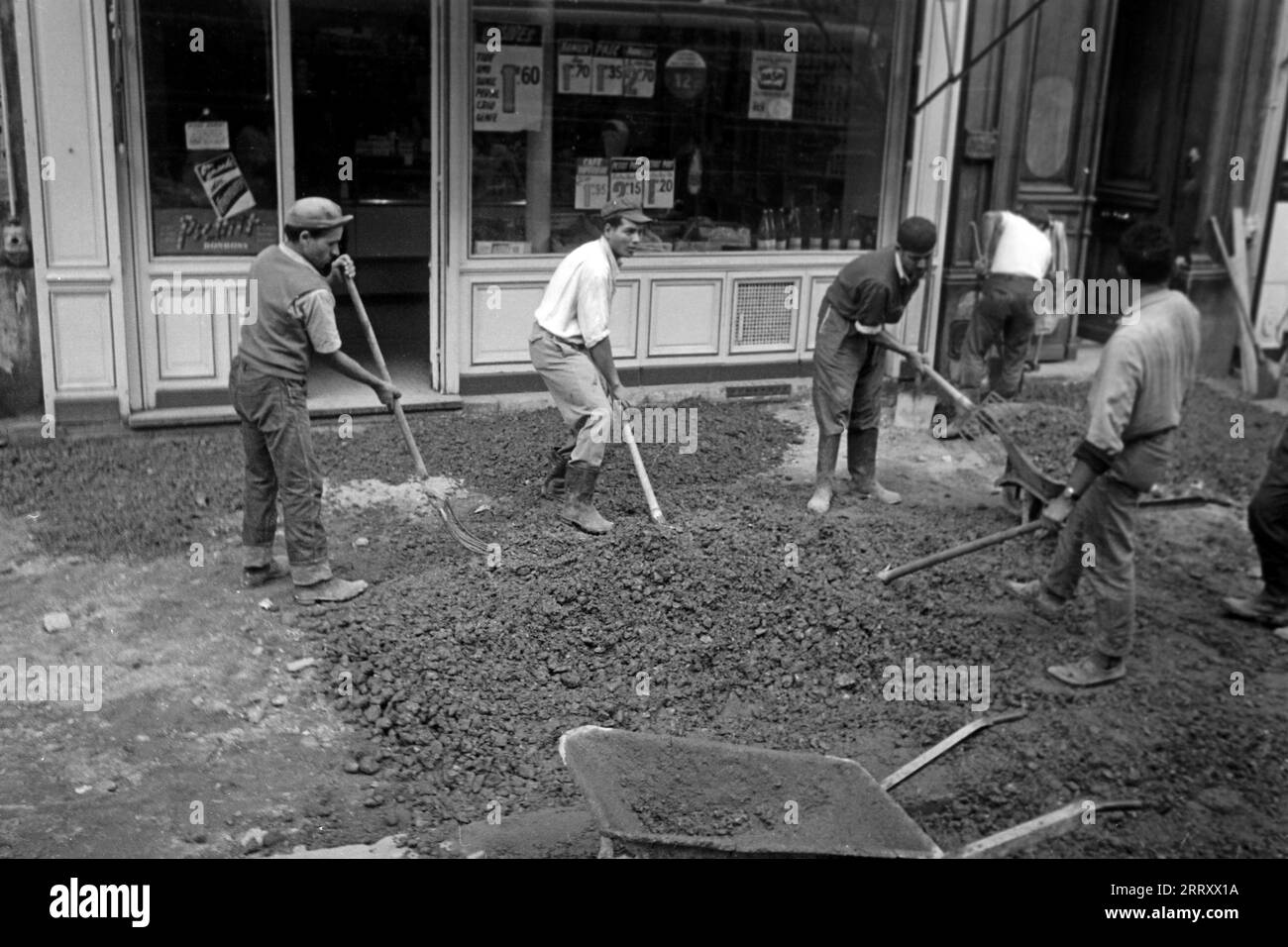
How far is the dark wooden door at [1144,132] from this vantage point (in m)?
12.4

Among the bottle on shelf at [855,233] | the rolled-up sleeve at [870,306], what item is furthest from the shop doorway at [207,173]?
the bottle on shelf at [855,233]

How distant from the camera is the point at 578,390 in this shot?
306 inches

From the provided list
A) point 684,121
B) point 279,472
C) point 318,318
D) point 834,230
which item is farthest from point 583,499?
point 834,230

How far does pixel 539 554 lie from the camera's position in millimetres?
7168

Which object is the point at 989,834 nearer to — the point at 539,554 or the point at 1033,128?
the point at 539,554

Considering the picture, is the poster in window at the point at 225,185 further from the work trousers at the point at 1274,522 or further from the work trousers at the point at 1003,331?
the work trousers at the point at 1274,522

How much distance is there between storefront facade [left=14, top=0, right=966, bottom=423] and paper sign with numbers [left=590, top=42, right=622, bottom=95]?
2cm

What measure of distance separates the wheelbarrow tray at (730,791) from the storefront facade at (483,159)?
5.54m

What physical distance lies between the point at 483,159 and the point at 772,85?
105 inches

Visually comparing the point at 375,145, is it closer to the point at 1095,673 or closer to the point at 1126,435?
the point at 1126,435

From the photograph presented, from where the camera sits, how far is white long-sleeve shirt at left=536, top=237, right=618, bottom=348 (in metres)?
7.68

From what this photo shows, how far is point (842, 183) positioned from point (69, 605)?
7.40 meters

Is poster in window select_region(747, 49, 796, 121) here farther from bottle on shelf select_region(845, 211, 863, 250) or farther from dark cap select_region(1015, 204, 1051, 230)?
dark cap select_region(1015, 204, 1051, 230)

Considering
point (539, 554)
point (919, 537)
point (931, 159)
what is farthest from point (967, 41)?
point (539, 554)
